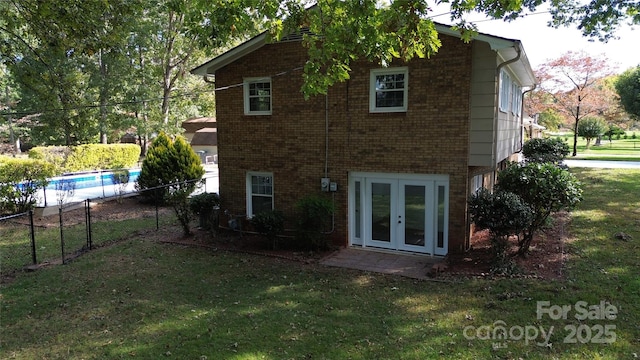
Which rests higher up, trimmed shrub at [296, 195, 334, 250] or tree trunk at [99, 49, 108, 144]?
tree trunk at [99, 49, 108, 144]

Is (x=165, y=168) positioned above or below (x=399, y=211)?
above

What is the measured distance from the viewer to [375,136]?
10.7 metres

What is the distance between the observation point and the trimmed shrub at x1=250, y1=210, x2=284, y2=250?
35.8ft

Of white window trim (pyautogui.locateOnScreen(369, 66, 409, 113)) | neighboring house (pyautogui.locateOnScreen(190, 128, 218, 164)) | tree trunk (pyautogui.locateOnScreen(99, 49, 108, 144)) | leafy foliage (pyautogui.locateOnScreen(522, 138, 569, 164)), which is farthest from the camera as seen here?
neighboring house (pyautogui.locateOnScreen(190, 128, 218, 164))

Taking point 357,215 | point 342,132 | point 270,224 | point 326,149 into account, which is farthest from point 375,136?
point 270,224

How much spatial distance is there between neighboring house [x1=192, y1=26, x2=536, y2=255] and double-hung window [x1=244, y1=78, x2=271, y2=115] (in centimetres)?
3

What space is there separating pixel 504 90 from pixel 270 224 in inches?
292

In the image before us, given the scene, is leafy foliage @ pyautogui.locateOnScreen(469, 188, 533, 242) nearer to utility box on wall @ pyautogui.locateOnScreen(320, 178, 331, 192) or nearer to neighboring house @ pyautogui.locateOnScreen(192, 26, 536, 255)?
neighboring house @ pyautogui.locateOnScreen(192, 26, 536, 255)

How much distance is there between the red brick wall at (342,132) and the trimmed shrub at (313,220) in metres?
0.55

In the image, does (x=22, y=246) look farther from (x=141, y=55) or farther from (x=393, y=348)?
(x=141, y=55)

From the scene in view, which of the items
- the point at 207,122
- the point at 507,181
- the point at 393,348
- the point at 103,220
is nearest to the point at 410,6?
the point at 507,181

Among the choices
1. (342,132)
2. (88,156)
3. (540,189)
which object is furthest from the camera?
(88,156)

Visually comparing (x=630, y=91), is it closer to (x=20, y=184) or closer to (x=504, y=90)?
(x=504, y=90)

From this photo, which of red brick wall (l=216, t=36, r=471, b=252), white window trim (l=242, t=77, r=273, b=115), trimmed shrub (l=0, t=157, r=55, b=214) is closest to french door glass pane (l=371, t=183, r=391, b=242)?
red brick wall (l=216, t=36, r=471, b=252)
